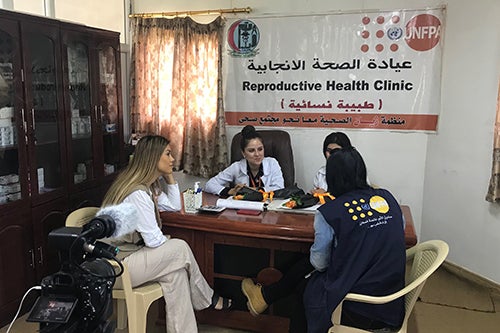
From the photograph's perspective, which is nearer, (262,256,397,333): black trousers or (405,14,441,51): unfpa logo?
(262,256,397,333): black trousers

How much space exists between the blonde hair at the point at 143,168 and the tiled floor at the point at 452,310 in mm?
919

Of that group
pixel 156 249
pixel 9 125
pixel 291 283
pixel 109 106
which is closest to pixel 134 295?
pixel 156 249

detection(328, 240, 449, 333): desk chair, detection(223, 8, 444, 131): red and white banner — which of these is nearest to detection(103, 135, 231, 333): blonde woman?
detection(328, 240, 449, 333): desk chair

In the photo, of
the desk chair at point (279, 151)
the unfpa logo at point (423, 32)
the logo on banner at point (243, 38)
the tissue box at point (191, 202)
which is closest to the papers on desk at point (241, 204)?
the tissue box at point (191, 202)

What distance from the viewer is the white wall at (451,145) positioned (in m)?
2.92

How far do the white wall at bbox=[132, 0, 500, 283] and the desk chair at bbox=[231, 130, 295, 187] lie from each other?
0.39 metres

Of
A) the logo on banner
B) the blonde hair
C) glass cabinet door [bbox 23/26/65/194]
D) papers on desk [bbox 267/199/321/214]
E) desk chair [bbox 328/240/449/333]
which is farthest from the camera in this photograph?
the logo on banner

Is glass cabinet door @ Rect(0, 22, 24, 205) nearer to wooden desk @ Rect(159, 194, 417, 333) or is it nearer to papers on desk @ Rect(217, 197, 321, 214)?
wooden desk @ Rect(159, 194, 417, 333)

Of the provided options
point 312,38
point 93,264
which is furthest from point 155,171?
point 312,38

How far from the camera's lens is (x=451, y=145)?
3.20 m

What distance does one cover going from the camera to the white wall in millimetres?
2924

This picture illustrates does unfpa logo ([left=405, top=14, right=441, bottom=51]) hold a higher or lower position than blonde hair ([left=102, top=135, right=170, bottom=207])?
higher

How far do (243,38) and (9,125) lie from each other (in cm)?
195

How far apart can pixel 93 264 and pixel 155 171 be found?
3.51 feet
